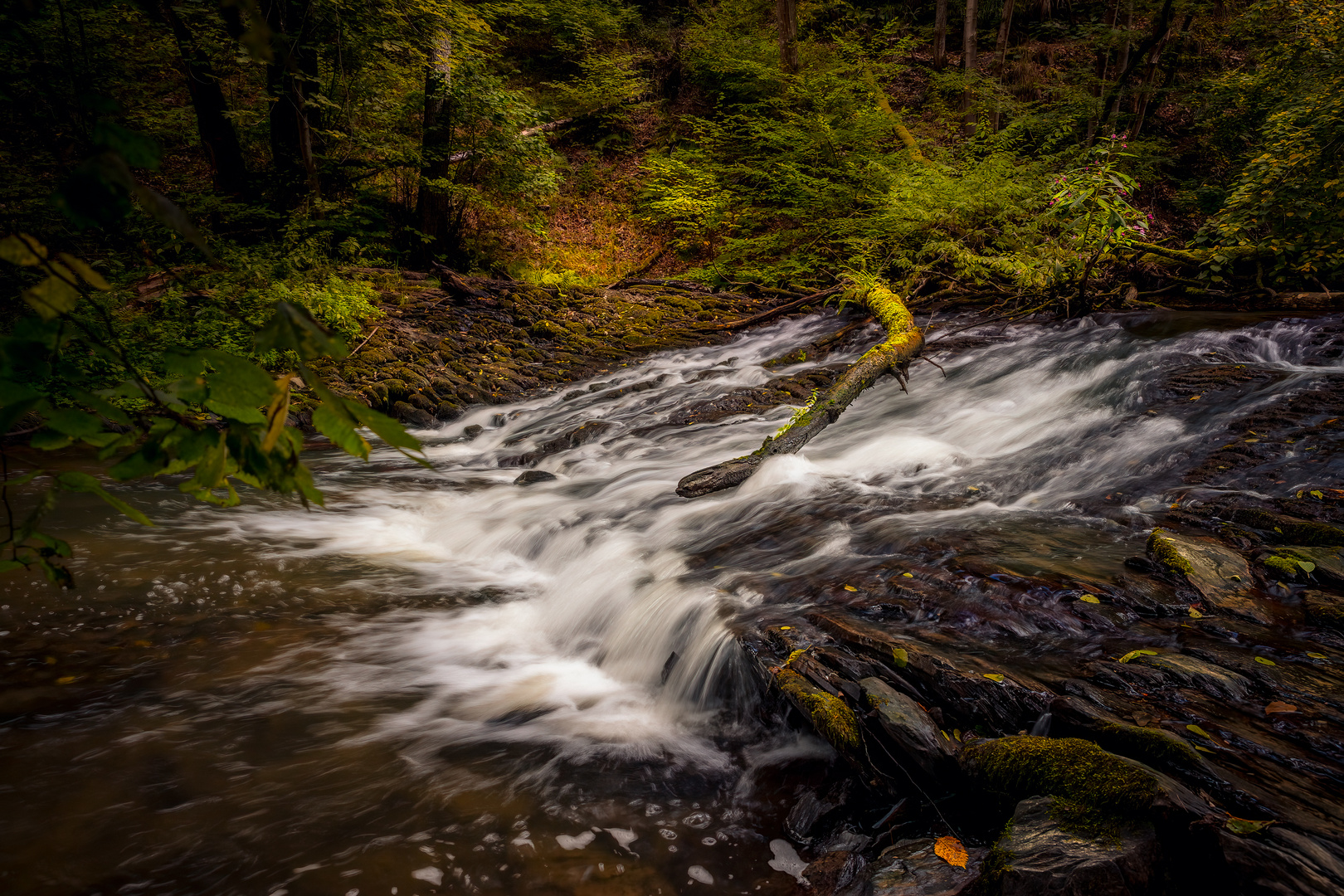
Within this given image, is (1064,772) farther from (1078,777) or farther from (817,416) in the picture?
(817,416)

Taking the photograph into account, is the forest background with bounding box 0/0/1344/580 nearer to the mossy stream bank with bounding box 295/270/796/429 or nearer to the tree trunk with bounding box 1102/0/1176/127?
the tree trunk with bounding box 1102/0/1176/127

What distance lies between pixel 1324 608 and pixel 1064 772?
6.61 feet

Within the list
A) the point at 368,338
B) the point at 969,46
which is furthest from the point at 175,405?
the point at 969,46

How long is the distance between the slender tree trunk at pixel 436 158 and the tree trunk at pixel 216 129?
2.75m

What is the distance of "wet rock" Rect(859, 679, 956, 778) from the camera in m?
2.47

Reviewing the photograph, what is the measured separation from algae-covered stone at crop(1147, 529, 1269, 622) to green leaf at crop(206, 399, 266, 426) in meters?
4.04

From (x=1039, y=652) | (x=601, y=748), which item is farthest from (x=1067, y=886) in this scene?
(x=601, y=748)

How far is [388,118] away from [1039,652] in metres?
11.9

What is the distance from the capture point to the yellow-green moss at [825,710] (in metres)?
2.66

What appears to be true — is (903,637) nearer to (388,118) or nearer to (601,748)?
(601,748)

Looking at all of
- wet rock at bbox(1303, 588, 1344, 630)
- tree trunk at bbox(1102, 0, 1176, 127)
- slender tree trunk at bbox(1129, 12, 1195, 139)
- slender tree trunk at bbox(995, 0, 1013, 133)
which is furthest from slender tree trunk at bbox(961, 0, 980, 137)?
wet rock at bbox(1303, 588, 1344, 630)

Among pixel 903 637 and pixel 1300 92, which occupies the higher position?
pixel 1300 92

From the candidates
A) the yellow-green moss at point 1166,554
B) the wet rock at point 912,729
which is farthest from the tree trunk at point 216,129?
the yellow-green moss at point 1166,554

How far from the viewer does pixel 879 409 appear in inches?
308
